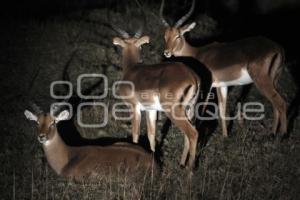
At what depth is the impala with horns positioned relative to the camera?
323 inches

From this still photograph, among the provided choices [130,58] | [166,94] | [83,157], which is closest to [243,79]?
[130,58]

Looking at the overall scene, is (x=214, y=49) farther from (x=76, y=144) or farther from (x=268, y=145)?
(x=76, y=144)

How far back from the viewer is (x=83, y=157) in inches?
332

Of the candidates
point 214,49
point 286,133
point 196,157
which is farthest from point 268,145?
point 214,49

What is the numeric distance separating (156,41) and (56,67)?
2585mm

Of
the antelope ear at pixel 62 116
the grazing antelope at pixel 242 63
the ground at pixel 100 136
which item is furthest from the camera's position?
the grazing antelope at pixel 242 63

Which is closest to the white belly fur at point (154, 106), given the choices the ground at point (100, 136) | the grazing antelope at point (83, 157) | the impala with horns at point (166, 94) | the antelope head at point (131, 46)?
the impala with horns at point (166, 94)

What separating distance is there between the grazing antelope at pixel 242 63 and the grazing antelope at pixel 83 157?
2.09 meters

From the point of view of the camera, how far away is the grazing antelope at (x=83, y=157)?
8.20 metres

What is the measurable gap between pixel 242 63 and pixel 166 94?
1.91 meters

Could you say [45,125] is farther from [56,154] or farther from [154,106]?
[154,106]

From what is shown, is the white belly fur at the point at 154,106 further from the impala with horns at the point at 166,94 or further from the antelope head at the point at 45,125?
the antelope head at the point at 45,125

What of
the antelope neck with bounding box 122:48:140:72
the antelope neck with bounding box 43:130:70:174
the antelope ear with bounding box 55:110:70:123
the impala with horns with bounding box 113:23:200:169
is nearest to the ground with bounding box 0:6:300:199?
the antelope neck with bounding box 43:130:70:174

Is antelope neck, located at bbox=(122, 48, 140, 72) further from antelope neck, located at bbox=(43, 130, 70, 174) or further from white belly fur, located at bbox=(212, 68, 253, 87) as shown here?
antelope neck, located at bbox=(43, 130, 70, 174)
